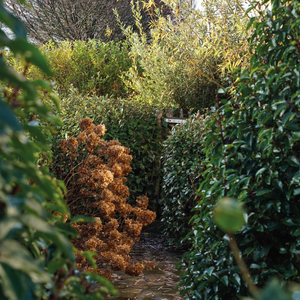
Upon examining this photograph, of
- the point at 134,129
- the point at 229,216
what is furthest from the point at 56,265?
the point at 134,129

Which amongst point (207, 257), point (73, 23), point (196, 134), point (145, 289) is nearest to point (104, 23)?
point (73, 23)

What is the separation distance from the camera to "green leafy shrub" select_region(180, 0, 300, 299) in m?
1.70

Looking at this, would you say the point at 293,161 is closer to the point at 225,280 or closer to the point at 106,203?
the point at 225,280

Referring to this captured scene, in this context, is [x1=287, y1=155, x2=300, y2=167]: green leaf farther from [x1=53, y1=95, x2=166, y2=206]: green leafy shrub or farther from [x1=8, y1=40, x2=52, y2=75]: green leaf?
[x1=53, y1=95, x2=166, y2=206]: green leafy shrub

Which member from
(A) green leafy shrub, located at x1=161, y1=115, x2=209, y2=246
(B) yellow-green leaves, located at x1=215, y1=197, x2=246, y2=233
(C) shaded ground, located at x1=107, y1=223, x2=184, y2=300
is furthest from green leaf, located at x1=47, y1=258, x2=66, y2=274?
(A) green leafy shrub, located at x1=161, y1=115, x2=209, y2=246

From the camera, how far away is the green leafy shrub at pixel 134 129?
5453mm

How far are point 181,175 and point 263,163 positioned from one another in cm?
279

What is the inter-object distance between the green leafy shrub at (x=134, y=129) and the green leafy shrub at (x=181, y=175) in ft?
2.45

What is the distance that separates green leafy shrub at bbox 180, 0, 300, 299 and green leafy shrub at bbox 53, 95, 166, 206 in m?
3.44

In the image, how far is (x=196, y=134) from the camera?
14.1ft

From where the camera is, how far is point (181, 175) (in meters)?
4.57

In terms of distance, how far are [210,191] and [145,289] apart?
1.79 metres

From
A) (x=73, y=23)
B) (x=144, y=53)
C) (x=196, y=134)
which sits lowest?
(x=196, y=134)

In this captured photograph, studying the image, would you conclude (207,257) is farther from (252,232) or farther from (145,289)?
(145,289)
